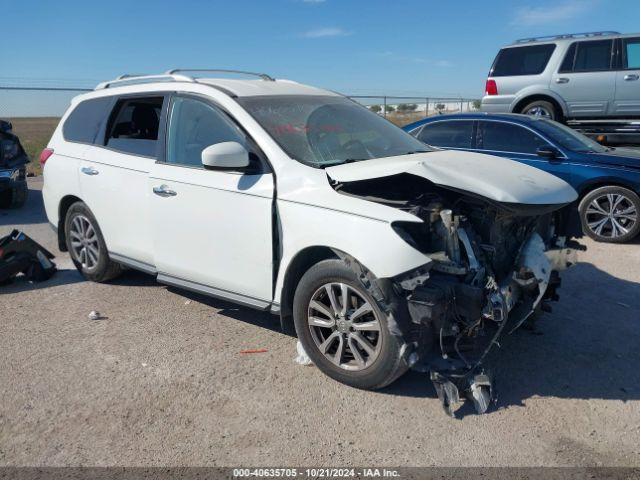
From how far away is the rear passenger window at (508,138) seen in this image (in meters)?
7.48

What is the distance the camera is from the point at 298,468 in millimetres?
2865

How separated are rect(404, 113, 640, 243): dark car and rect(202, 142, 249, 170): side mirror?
188 inches

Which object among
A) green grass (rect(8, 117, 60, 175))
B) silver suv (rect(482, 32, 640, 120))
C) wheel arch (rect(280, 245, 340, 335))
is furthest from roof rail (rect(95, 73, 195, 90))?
silver suv (rect(482, 32, 640, 120))

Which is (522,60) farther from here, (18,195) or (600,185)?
(18,195)

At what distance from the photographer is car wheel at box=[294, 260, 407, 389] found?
338 cm

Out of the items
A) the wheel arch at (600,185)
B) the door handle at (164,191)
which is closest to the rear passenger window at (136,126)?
the door handle at (164,191)

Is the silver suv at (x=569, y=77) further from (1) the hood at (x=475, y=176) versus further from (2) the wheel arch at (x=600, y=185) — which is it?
(1) the hood at (x=475, y=176)

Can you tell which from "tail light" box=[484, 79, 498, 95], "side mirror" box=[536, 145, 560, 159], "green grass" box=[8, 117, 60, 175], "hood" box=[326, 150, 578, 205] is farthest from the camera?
"green grass" box=[8, 117, 60, 175]

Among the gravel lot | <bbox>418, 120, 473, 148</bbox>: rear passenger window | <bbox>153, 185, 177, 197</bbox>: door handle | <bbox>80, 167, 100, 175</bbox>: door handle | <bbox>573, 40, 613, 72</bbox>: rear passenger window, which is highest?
<bbox>573, 40, 613, 72</bbox>: rear passenger window

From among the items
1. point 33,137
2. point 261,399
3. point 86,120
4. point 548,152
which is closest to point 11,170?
point 86,120

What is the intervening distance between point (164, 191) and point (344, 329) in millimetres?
1903

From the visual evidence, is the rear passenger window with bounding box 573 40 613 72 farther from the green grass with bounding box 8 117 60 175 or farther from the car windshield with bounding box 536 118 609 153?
the green grass with bounding box 8 117 60 175

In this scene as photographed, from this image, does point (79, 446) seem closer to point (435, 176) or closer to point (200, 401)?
point (200, 401)

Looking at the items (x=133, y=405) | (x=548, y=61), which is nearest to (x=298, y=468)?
(x=133, y=405)
